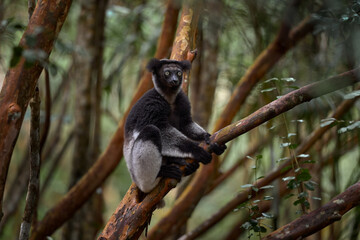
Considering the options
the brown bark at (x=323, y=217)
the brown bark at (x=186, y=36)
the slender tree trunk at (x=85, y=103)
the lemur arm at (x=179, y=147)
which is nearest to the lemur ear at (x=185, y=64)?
the brown bark at (x=186, y=36)

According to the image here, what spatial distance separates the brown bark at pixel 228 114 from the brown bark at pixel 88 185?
96 centimetres

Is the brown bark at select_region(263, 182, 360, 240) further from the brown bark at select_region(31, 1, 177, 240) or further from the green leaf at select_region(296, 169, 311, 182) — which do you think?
the brown bark at select_region(31, 1, 177, 240)

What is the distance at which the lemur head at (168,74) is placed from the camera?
404 centimetres

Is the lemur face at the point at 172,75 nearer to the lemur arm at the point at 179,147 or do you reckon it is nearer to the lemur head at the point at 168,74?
the lemur head at the point at 168,74

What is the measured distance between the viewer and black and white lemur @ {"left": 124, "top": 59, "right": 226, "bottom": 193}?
3.40m

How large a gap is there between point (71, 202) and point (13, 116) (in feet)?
8.19

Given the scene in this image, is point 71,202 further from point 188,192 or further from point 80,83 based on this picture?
point 80,83

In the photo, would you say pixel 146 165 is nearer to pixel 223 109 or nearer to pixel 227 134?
pixel 227 134

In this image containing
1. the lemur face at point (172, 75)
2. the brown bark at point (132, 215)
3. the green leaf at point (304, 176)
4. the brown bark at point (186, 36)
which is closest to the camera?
the brown bark at point (132, 215)

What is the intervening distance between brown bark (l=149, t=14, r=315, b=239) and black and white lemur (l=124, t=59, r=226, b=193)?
0.95 m

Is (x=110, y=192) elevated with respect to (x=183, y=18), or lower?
lower

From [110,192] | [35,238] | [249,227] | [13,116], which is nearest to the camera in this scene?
[13,116]

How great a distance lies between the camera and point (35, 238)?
4.96m

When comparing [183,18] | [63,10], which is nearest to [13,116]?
[63,10]
